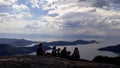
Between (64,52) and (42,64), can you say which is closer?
(42,64)

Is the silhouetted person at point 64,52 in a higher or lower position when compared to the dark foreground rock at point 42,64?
higher

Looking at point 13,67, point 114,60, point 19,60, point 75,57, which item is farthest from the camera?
point 75,57

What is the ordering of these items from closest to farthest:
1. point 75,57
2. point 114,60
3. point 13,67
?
Answer: point 13,67 < point 114,60 < point 75,57

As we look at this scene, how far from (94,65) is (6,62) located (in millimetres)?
10797

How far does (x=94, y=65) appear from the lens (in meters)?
32.4

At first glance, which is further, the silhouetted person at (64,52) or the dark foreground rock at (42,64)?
the silhouetted person at (64,52)

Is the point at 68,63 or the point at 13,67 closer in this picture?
the point at 13,67

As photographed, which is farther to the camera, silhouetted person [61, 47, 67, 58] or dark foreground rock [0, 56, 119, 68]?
silhouetted person [61, 47, 67, 58]

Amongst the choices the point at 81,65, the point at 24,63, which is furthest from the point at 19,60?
the point at 81,65

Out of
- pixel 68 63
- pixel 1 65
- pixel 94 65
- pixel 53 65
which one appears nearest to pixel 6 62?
pixel 1 65

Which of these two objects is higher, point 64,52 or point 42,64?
point 64,52

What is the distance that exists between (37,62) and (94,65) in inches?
281

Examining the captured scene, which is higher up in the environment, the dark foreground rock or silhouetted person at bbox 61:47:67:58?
silhouetted person at bbox 61:47:67:58

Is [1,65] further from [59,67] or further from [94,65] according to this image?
[94,65]
